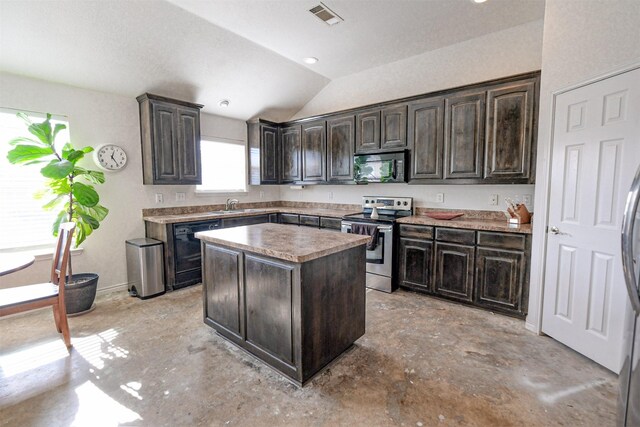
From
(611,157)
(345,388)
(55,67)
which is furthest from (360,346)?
(55,67)

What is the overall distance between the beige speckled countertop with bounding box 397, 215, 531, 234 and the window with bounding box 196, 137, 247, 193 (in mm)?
2987

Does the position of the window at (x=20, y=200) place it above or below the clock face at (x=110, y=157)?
below

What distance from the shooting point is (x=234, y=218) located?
4441 millimetres

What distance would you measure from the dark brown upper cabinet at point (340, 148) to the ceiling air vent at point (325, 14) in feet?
4.42

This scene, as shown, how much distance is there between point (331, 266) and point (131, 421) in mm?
1489

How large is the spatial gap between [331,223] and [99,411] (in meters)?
3.20

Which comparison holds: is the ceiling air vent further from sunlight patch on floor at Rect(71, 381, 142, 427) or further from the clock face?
sunlight patch on floor at Rect(71, 381, 142, 427)

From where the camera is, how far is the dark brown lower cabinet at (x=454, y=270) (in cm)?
326

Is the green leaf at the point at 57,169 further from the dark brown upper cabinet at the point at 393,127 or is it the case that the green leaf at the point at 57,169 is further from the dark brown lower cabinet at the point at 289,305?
the dark brown upper cabinet at the point at 393,127

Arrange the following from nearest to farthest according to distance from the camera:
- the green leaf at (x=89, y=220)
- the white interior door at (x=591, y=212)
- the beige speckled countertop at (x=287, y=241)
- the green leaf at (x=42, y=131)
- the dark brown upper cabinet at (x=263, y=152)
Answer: the beige speckled countertop at (x=287, y=241), the white interior door at (x=591, y=212), the green leaf at (x=42, y=131), the green leaf at (x=89, y=220), the dark brown upper cabinet at (x=263, y=152)

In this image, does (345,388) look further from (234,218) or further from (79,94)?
(79,94)

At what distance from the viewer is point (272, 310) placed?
2.12m

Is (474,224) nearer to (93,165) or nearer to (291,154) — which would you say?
(291,154)

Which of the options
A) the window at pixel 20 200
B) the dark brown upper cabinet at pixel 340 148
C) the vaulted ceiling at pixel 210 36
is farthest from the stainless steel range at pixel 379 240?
the window at pixel 20 200
